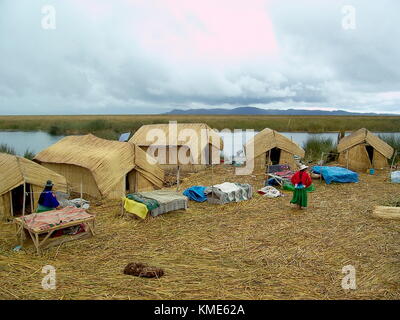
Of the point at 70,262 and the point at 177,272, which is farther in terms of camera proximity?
the point at 70,262

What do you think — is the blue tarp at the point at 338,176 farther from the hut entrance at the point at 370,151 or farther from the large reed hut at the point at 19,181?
the large reed hut at the point at 19,181

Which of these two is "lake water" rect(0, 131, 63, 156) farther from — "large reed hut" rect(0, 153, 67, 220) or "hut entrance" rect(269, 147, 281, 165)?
"hut entrance" rect(269, 147, 281, 165)

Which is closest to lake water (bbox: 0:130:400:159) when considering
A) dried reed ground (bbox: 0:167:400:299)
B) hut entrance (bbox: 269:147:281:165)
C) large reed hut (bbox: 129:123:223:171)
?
hut entrance (bbox: 269:147:281:165)

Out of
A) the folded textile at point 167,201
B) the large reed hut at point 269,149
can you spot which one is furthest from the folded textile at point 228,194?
the large reed hut at point 269,149

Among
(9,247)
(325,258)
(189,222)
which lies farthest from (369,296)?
(9,247)

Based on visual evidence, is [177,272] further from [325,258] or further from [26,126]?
[26,126]

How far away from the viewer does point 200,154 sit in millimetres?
15062

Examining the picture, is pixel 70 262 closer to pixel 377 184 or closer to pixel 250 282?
pixel 250 282

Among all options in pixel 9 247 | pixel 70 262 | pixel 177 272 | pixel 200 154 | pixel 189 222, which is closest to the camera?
pixel 177 272

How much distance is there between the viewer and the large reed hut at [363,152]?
13992mm

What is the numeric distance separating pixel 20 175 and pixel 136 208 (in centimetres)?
297

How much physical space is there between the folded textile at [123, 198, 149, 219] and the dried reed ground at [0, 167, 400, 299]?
8.1 inches

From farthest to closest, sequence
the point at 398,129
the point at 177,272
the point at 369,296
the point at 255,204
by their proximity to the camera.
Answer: the point at 398,129 < the point at 255,204 < the point at 177,272 < the point at 369,296

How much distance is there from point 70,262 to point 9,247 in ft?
5.04
